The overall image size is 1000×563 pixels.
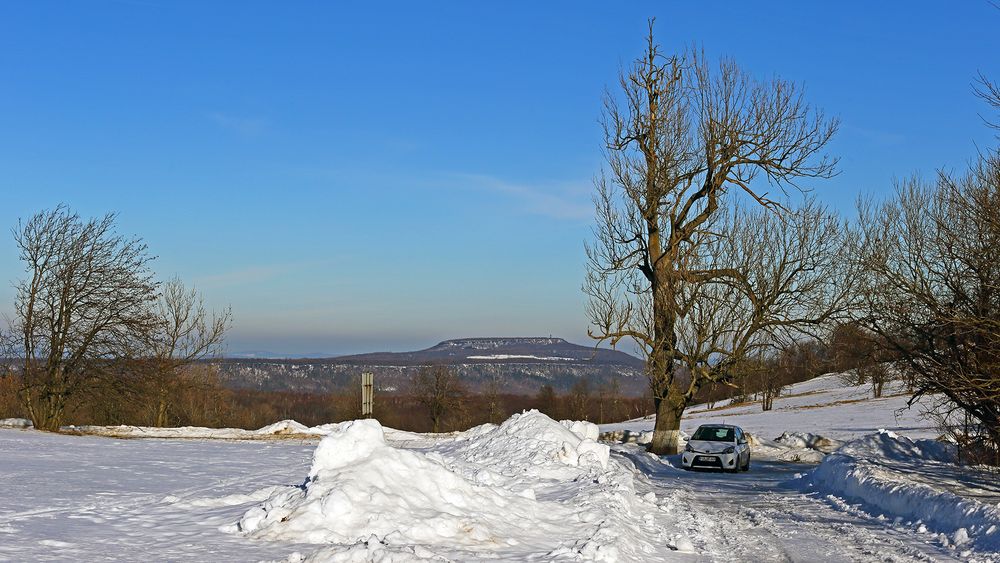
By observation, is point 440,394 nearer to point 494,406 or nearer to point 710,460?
point 494,406

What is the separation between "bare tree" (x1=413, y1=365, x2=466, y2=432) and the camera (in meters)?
84.4

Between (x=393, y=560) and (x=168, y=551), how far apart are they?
2.60 m

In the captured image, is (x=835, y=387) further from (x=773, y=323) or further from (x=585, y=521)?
(x=585, y=521)

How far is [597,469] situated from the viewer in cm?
1919

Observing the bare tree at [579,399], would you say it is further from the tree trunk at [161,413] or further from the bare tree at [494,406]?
the tree trunk at [161,413]

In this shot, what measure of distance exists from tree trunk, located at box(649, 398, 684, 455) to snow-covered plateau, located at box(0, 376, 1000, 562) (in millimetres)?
8463

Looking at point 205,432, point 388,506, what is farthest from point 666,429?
point 388,506

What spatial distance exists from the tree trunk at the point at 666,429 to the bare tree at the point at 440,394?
2013 inches

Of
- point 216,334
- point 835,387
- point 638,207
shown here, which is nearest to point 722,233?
point 638,207

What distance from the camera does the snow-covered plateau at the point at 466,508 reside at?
9.61m

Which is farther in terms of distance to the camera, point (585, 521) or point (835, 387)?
point (835, 387)

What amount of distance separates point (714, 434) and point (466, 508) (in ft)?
59.7

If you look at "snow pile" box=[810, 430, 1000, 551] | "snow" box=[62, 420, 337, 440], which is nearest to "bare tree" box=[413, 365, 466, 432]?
"snow" box=[62, 420, 337, 440]

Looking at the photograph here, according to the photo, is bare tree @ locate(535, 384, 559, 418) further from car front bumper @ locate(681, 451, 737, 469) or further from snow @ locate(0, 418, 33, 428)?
car front bumper @ locate(681, 451, 737, 469)
